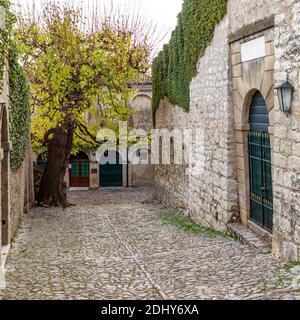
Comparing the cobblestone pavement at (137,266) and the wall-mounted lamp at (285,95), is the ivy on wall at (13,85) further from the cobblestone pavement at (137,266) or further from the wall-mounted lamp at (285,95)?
the wall-mounted lamp at (285,95)

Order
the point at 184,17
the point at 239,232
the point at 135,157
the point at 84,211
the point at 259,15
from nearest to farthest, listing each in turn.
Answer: the point at 259,15 → the point at 239,232 → the point at 184,17 → the point at 84,211 → the point at 135,157

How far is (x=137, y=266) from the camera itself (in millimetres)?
7566

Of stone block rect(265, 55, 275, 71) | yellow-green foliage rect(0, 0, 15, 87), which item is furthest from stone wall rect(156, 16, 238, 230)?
yellow-green foliage rect(0, 0, 15, 87)

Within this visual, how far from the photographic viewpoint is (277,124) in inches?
266

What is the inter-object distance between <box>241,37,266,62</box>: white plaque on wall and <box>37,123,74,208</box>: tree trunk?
408 inches

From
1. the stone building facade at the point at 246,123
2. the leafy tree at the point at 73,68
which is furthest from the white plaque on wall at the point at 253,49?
the leafy tree at the point at 73,68

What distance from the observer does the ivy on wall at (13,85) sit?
7840 mm

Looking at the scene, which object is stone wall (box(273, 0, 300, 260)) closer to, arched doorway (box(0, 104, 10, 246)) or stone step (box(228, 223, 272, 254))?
stone step (box(228, 223, 272, 254))

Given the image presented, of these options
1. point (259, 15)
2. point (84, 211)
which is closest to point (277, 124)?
point (259, 15)

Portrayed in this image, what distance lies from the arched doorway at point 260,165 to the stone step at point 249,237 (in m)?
0.20

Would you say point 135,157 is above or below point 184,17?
below

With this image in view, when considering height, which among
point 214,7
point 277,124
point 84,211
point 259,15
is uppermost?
point 214,7

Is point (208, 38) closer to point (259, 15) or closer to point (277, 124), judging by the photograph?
point (259, 15)

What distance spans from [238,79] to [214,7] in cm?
169
